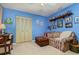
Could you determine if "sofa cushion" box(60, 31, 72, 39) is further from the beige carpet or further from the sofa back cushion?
the beige carpet

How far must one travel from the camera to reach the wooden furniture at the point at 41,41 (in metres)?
2.20

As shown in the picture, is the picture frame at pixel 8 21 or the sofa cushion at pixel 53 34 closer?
the picture frame at pixel 8 21

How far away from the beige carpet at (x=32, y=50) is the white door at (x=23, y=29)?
0.41ft

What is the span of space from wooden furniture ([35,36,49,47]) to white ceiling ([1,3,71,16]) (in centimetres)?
52

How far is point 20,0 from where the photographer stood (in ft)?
7.09

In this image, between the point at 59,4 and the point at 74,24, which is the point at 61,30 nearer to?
the point at 74,24

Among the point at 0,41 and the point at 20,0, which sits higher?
the point at 20,0

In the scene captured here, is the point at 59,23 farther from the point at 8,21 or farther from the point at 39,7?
the point at 8,21

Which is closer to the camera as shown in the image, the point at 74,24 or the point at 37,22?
the point at 74,24

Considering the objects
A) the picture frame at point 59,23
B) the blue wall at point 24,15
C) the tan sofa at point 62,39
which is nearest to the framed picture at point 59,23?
the picture frame at point 59,23

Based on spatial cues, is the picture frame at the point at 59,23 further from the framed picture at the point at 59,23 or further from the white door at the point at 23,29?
the white door at the point at 23,29

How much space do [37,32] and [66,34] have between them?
0.61 metres
